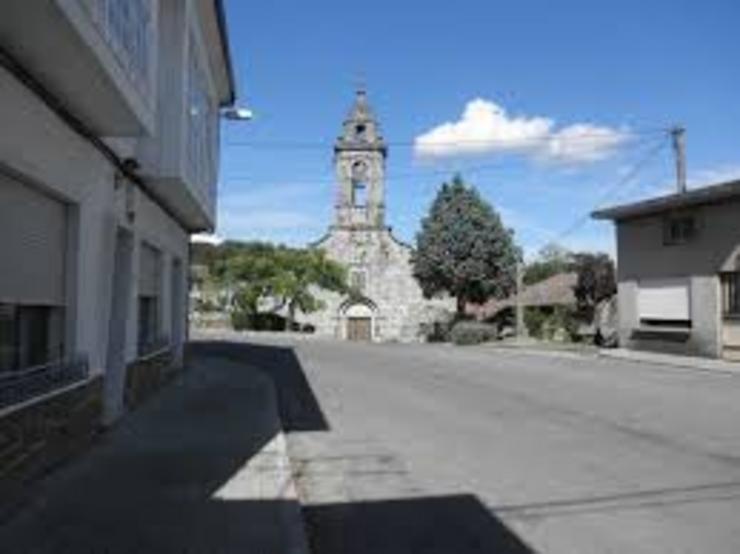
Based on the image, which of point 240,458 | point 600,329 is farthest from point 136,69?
point 600,329

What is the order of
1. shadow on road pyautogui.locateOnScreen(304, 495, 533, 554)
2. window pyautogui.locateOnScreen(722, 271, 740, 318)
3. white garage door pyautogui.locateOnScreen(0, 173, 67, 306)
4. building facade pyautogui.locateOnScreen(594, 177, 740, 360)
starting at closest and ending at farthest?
shadow on road pyautogui.locateOnScreen(304, 495, 533, 554) → white garage door pyautogui.locateOnScreen(0, 173, 67, 306) → window pyautogui.locateOnScreen(722, 271, 740, 318) → building facade pyautogui.locateOnScreen(594, 177, 740, 360)

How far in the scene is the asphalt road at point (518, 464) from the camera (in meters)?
7.88

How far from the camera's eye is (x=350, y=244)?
228ft

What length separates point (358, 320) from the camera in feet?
230

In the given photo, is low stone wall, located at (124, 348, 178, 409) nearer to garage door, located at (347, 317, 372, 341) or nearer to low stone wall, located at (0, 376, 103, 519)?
low stone wall, located at (0, 376, 103, 519)

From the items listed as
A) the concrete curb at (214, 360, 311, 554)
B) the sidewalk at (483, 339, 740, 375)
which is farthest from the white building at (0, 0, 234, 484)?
the sidewalk at (483, 339, 740, 375)

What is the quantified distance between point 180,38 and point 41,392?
22.1 ft

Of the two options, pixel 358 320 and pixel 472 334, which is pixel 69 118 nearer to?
pixel 472 334

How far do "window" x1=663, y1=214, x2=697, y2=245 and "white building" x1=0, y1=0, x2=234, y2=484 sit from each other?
17501 mm

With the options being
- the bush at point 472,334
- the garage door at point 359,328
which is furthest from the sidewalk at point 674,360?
the garage door at point 359,328

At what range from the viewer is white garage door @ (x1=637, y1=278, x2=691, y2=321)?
103 ft

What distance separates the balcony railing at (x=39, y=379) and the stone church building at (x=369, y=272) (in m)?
57.1

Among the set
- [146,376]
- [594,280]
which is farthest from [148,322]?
[594,280]

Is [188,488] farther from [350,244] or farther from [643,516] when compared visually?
[350,244]
